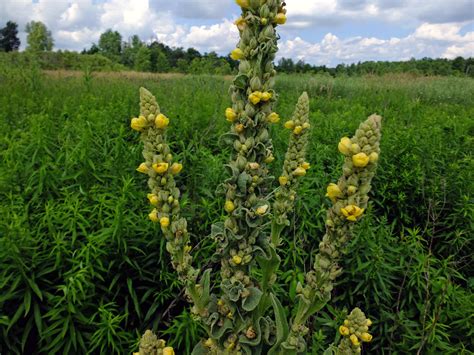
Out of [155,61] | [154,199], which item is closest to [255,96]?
[154,199]

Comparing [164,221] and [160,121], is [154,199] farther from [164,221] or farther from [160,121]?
[160,121]

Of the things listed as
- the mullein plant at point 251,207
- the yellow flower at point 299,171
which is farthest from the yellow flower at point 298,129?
the mullein plant at point 251,207

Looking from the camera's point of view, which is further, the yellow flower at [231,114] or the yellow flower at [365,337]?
the yellow flower at [365,337]

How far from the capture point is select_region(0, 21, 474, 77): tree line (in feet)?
45.4

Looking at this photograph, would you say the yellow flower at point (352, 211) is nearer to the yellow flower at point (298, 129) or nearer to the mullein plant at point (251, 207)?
the mullein plant at point (251, 207)

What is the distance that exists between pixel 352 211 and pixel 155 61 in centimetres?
4613

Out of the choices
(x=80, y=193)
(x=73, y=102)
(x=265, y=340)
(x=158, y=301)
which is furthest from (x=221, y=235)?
(x=73, y=102)

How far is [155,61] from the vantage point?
44.2 metres

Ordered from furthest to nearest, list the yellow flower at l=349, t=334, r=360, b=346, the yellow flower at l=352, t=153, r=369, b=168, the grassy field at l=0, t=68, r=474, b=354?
1. the grassy field at l=0, t=68, r=474, b=354
2. the yellow flower at l=349, t=334, r=360, b=346
3. the yellow flower at l=352, t=153, r=369, b=168

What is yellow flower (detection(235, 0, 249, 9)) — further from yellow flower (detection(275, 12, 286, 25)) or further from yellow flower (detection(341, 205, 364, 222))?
yellow flower (detection(341, 205, 364, 222))

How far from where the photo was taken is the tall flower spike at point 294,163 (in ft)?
6.14

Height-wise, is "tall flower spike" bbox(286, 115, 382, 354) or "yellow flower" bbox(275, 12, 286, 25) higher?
"yellow flower" bbox(275, 12, 286, 25)

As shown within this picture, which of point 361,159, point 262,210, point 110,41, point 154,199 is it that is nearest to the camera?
point 361,159

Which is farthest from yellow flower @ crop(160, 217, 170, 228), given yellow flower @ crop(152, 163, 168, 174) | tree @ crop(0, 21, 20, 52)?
tree @ crop(0, 21, 20, 52)
